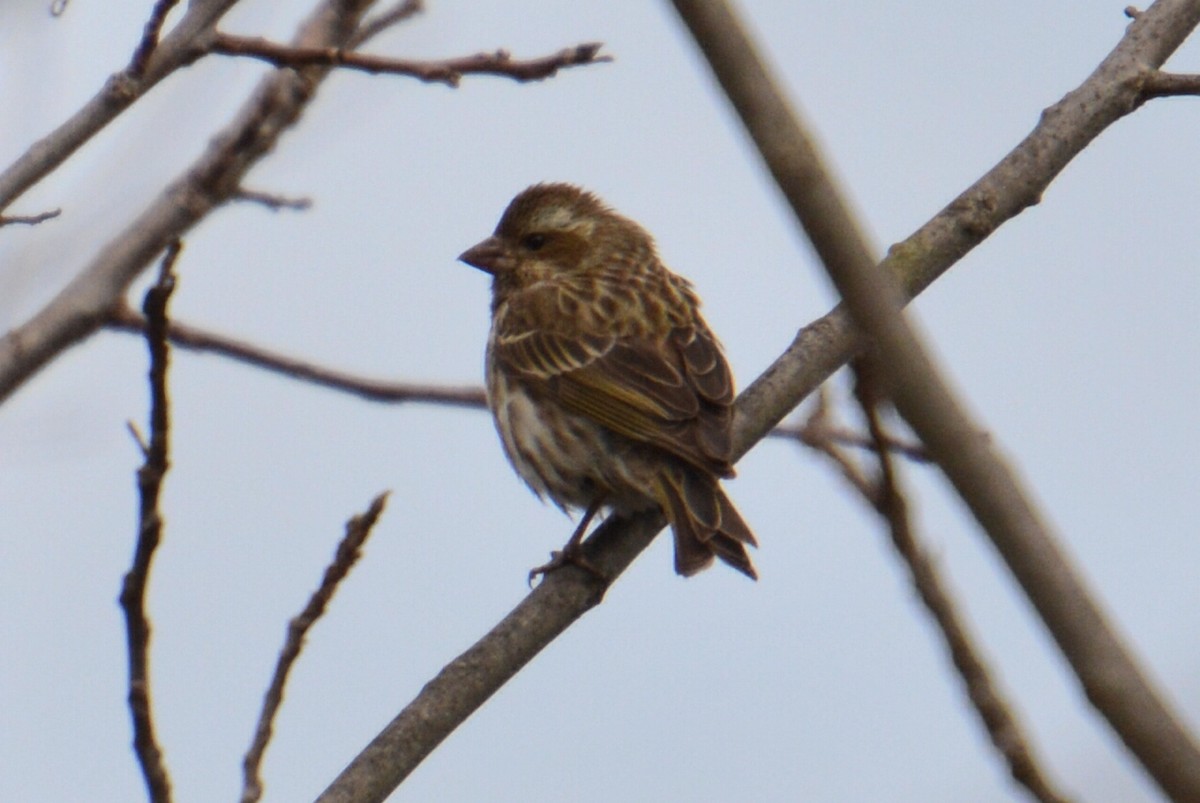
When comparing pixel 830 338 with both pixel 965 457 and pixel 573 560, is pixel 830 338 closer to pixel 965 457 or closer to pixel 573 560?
pixel 573 560

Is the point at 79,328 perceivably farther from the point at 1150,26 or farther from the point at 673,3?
the point at 673,3

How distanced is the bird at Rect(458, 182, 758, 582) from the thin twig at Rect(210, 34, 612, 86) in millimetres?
1654

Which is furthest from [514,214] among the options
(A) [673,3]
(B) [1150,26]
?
(A) [673,3]

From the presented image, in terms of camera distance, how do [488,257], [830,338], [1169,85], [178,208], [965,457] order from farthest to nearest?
[488,257], [178,208], [830,338], [1169,85], [965,457]

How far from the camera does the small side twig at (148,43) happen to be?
4.00 meters

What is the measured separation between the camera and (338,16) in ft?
21.7

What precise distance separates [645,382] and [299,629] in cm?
357

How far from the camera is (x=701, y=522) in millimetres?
6359

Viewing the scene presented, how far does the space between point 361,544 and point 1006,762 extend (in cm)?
200

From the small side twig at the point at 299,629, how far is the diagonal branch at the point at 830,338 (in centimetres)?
50

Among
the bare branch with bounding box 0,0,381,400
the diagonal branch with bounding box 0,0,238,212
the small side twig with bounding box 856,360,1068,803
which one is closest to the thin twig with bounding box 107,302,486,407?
the bare branch with bounding box 0,0,381,400

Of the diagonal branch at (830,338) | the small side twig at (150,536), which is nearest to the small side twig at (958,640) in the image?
the small side twig at (150,536)

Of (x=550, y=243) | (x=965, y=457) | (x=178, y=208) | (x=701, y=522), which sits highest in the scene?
(x=550, y=243)

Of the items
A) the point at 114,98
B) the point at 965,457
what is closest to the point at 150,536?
the point at 114,98
